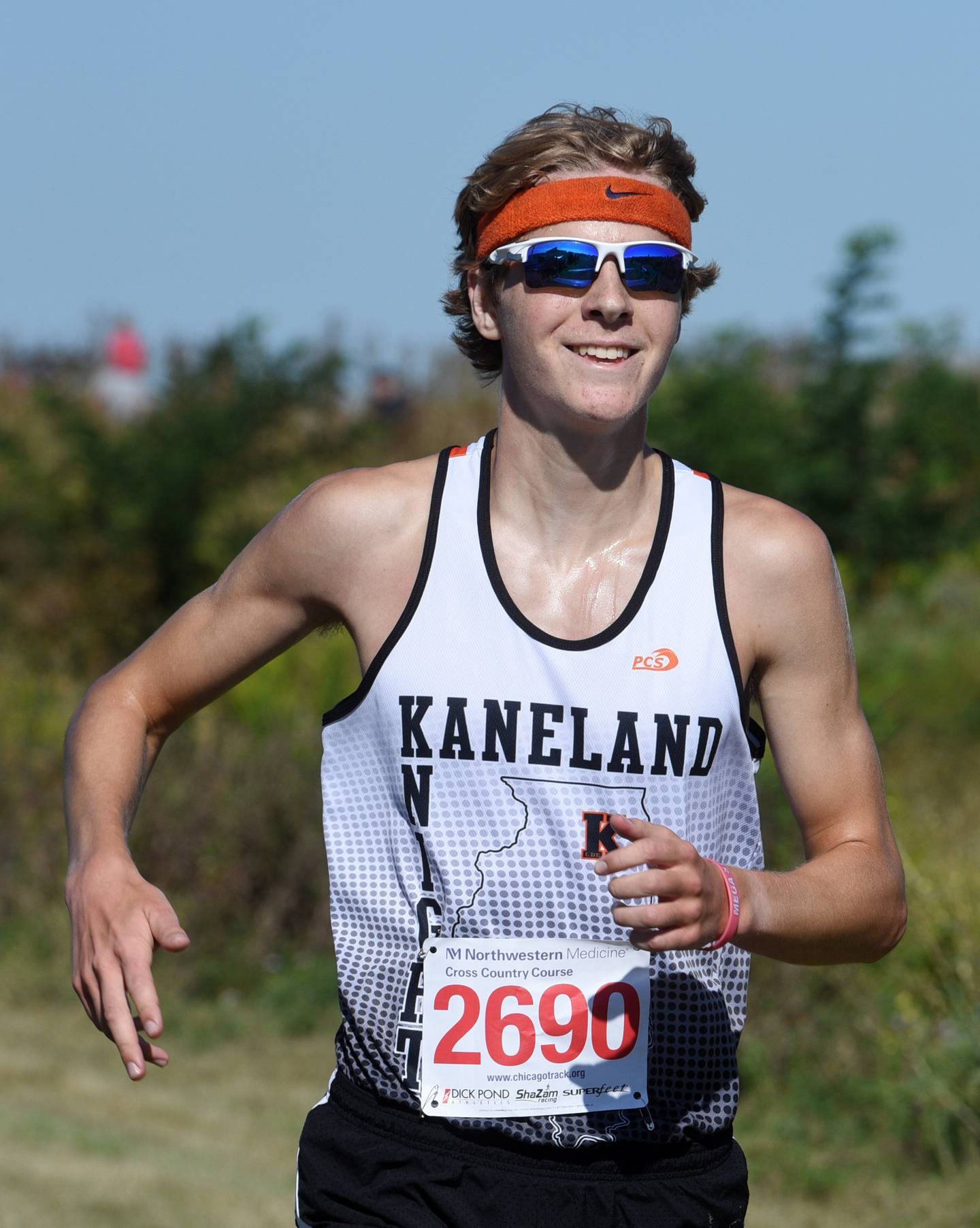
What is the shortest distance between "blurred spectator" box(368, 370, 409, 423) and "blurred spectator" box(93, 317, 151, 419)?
226 cm

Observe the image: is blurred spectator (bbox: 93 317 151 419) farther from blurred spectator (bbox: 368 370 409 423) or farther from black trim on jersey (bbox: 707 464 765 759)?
black trim on jersey (bbox: 707 464 765 759)


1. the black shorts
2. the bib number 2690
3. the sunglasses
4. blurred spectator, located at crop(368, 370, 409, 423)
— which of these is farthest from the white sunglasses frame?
blurred spectator, located at crop(368, 370, 409, 423)

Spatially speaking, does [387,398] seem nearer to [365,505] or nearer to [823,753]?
[365,505]

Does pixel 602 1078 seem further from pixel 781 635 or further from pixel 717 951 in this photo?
pixel 781 635

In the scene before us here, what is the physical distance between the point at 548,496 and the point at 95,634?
980 centimetres

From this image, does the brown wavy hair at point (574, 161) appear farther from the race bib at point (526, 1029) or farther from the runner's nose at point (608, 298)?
the race bib at point (526, 1029)

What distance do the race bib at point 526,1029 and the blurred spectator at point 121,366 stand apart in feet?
44.8

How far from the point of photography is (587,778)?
250cm

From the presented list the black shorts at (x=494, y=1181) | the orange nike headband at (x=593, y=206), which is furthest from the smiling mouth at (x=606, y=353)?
the black shorts at (x=494, y=1181)

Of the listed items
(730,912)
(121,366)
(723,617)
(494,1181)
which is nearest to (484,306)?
(723,617)

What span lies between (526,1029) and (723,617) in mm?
707

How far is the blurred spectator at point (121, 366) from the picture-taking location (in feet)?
53.5

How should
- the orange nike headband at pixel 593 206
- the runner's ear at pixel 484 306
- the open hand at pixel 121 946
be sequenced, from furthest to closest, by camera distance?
the runner's ear at pixel 484 306 < the orange nike headband at pixel 593 206 < the open hand at pixel 121 946

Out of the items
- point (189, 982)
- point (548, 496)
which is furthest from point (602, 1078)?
point (189, 982)
